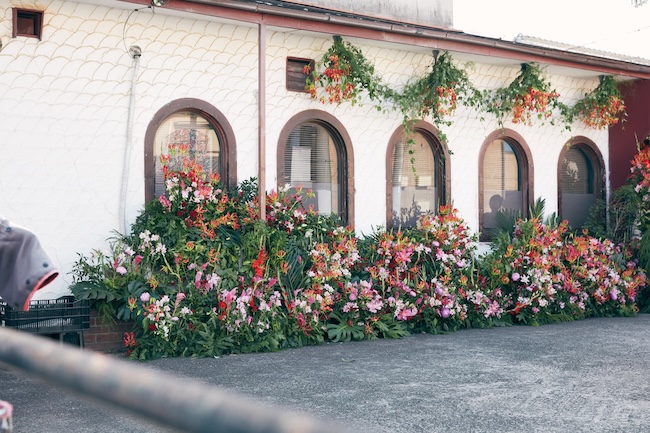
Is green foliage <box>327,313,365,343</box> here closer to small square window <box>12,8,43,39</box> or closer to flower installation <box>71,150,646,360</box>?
flower installation <box>71,150,646,360</box>

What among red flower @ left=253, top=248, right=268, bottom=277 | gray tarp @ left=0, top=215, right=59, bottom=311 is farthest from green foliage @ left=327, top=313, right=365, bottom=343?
gray tarp @ left=0, top=215, right=59, bottom=311

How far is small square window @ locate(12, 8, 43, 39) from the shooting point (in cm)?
842

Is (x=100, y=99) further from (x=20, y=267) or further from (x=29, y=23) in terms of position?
(x=20, y=267)

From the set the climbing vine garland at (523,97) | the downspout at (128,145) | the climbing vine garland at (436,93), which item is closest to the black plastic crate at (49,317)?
the downspout at (128,145)

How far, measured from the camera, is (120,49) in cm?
899

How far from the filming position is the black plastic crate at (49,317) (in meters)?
7.85

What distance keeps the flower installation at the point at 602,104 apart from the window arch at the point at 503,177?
1.20 m

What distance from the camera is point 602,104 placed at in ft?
42.2

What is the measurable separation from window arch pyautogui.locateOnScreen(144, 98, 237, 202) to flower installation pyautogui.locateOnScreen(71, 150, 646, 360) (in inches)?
8.5

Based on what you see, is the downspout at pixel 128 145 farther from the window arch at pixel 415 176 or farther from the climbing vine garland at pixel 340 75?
the window arch at pixel 415 176

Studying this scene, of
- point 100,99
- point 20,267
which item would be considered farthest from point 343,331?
point 20,267

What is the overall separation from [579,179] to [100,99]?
26.4 ft

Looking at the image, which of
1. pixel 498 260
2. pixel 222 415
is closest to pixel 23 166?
pixel 498 260

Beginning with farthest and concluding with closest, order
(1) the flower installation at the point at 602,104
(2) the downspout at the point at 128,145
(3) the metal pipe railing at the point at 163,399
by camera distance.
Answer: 1. (1) the flower installation at the point at 602,104
2. (2) the downspout at the point at 128,145
3. (3) the metal pipe railing at the point at 163,399
